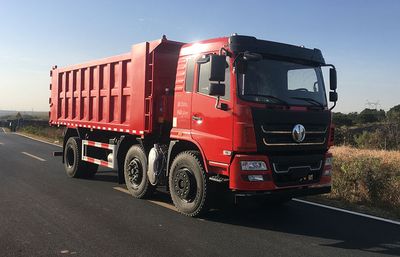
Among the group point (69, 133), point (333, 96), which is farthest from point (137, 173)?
point (69, 133)

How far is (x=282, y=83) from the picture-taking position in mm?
7203

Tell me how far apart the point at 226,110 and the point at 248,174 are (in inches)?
39.5

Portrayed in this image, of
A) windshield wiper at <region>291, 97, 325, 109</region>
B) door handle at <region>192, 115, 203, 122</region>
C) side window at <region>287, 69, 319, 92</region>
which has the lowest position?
door handle at <region>192, 115, 203, 122</region>

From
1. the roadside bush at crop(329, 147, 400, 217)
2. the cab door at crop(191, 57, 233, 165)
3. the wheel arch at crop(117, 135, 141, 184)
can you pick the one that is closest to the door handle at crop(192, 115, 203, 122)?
the cab door at crop(191, 57, 233, 165)

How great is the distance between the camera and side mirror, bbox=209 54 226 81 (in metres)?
6.63

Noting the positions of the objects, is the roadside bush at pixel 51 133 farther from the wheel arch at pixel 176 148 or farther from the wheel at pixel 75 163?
the wheel arch at pixel 176 148

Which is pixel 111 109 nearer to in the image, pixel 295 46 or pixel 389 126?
pixel 295 46

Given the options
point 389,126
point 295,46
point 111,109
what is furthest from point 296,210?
point 389,126

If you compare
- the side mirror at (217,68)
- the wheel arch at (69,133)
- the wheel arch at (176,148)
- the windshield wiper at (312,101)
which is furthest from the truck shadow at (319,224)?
the wheel arch at (69,133)

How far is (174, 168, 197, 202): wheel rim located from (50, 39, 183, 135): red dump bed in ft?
4.10

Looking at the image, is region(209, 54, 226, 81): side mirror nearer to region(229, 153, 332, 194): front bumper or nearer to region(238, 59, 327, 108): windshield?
region(238, 59, 327, 108): windshield

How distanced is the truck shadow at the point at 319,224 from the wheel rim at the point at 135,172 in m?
1.89

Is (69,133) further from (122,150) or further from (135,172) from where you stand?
(135,172)

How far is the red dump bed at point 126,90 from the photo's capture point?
8.57m
